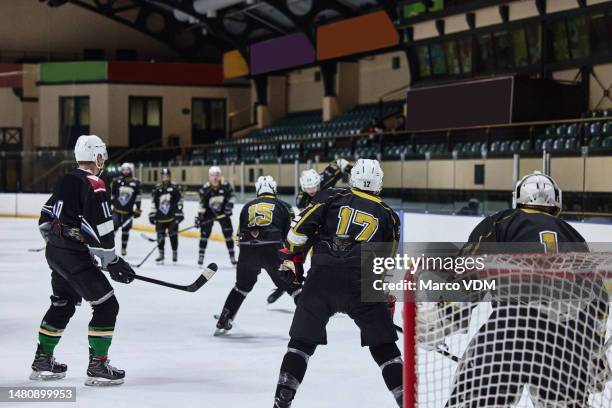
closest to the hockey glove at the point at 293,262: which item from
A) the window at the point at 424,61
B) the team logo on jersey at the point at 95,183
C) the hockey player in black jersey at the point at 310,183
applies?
the team logo on jersey at the point at 95,183

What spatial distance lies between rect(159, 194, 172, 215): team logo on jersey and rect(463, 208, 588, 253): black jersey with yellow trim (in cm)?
969

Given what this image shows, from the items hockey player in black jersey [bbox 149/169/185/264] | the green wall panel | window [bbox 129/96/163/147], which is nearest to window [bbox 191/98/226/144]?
window [bbox 129/96/163/147]

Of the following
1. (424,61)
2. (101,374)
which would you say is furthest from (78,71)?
(101,374)

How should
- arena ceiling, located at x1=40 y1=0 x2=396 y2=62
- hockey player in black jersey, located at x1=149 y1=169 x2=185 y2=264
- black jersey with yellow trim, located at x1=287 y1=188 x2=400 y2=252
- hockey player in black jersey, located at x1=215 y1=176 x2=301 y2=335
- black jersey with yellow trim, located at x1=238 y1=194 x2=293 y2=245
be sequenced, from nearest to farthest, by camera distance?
black jersey with yellow trim, located at x1=287 y1=188 x2=400 y2=252 → hockey player in black jersey, located at x1=215 y1=176 x2=301 y2=335 → black jersey with yellow trim, located at x1=238 y1=194 x2=293 y2=245 → hockey player in black jersey, located at x1=149 y1=169 x2=185 y2=264 → arena ceiling, located at x1=40 y1=0 x2=396 y2=62

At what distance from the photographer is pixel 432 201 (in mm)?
12672

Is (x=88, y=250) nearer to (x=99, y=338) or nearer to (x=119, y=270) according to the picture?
(x=119, y=270)

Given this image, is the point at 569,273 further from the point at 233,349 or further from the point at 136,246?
the point at 136,246

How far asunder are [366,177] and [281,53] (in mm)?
24314

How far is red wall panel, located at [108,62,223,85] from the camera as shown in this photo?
3238cm

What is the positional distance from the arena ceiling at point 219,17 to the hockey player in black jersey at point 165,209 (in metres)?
11.0

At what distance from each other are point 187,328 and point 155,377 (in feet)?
6.45

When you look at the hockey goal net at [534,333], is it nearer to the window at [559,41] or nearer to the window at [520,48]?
the window at [559,41]

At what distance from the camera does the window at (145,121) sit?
3278 cm

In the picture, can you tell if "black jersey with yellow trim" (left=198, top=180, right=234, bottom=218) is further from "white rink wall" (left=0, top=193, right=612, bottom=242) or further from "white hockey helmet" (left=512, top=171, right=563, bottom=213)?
"white hockey helmet" (left=512, top=171, right=563, bottom=213)
